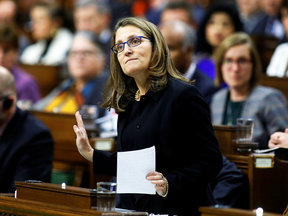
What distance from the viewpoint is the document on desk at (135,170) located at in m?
1.93

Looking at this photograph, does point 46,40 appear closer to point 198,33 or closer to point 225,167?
point 198,33

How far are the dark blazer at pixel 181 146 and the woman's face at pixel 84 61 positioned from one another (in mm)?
3073

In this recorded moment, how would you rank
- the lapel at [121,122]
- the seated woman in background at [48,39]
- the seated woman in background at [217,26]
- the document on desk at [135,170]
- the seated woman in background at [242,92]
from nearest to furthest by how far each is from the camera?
1. the document on desk at [135,170]
2. the lapel at [121,122]
3. the seated woman in background at [242,92]
4. the seated woman in background at [217,26]
5. the seated woman in background at [48,39]

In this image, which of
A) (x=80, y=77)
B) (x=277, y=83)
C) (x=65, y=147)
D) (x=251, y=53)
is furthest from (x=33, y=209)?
(x=80, y=77)

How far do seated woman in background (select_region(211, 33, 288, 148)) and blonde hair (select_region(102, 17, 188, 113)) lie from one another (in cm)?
152

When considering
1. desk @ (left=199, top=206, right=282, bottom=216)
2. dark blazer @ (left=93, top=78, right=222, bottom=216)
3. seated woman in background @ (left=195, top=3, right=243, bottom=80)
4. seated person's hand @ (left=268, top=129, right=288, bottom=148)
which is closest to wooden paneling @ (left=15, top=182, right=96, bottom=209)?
dark blazer @ (left=93, top=78, right=222, bottom=216)

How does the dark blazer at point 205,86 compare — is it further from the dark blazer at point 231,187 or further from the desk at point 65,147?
the dark blazer at point 231,187

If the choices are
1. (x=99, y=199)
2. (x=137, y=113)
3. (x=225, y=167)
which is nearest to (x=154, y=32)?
(x=137, y=113)

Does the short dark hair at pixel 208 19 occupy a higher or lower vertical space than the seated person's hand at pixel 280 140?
higher

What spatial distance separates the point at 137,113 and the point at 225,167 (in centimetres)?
82

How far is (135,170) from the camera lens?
199cm

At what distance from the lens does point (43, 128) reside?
3.11 meters

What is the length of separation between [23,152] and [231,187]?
1294 millimetres

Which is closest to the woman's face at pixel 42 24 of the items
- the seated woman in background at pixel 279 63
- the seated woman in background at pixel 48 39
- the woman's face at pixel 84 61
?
the seated woman in background at pixel 48 39
